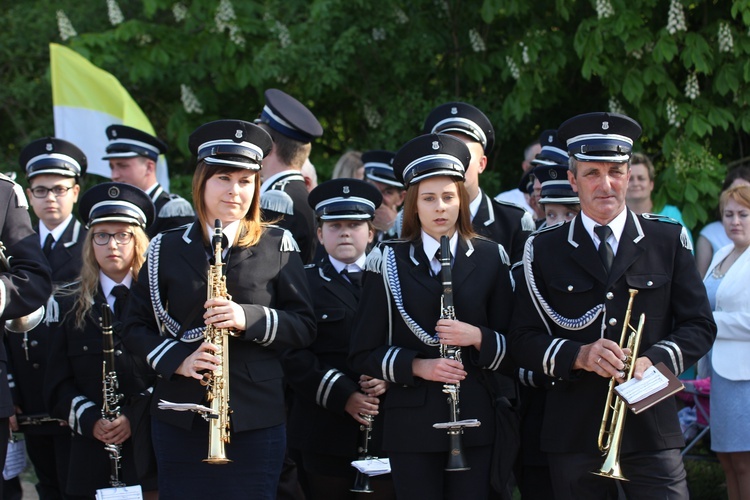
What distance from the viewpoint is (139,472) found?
5.53 m

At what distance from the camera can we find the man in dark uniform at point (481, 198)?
623cm

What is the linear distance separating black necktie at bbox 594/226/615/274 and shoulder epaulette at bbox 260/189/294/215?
2.29 metres

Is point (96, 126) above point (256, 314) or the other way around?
above

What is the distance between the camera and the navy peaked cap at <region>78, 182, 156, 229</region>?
20.9 ft

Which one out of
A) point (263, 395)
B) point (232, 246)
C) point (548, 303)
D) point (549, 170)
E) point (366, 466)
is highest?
point (549, 170)

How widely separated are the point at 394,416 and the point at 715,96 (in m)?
4.97

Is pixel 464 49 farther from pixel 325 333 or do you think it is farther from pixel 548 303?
pixel 548 303

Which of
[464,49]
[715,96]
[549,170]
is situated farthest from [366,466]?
[464,49]

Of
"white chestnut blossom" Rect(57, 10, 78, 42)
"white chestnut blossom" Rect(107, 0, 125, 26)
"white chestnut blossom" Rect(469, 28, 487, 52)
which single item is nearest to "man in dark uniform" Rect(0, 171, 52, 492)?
"white chestnut blossom" Rect(469, 28, 487, 52)

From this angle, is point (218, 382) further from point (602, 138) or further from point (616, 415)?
point (602, 138)

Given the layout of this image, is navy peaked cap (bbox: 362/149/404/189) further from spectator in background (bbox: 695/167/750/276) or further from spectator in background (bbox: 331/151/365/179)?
spectator in background (bbox: 695/167/750/276)

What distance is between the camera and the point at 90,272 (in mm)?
6340

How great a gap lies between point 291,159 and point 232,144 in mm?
2029

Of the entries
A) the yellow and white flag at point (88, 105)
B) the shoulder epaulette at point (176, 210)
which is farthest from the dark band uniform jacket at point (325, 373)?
the yellow and white flag at point (88, 105)
